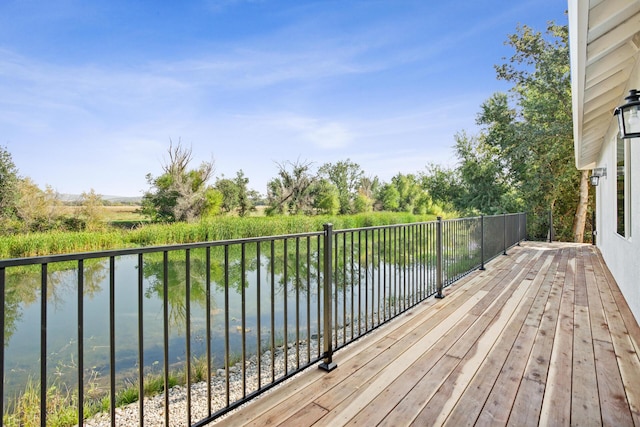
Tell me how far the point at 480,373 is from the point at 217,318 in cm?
514

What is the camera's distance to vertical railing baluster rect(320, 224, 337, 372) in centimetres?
206

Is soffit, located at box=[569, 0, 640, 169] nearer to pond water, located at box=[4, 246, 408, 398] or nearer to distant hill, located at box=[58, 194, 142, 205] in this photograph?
pond water, located at box=[4, 246, 408, 398]

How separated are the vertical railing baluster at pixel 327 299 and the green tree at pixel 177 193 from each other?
15.0 metres

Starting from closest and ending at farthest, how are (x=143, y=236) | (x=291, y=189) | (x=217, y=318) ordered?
(x=217, y=318), (x=143, y=236), (x=291, y=189)

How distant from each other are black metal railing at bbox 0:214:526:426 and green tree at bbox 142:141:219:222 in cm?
792

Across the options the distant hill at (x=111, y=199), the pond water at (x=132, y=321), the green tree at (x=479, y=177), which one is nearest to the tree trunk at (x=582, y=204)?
the green tree at (x=479, y=177)

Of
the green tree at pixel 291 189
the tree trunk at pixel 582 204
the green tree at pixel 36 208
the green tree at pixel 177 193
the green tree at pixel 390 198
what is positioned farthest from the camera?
the green tree at pixel 390 198

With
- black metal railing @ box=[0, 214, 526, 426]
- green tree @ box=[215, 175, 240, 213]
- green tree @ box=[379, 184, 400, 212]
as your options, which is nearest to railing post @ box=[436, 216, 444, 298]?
black metal railing @ box=[0, 214, 526, 426]

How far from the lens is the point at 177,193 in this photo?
1586 centimetres

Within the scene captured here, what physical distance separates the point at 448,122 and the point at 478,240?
13.6m

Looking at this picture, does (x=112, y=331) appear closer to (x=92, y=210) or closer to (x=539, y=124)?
(x=539, y=124)

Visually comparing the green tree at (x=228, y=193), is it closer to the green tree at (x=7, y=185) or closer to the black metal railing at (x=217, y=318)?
the green tree at (x=7, y=185)

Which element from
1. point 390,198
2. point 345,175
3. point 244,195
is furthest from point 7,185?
point 390,198

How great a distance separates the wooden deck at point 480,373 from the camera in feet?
5.19
